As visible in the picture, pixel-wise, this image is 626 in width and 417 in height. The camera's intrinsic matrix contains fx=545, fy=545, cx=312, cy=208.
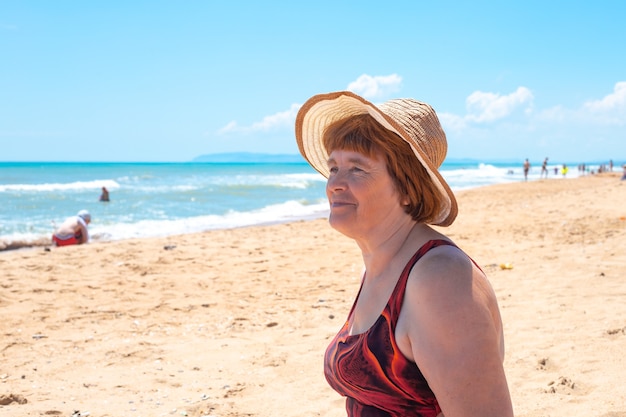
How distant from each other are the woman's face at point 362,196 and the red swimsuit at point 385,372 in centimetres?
20

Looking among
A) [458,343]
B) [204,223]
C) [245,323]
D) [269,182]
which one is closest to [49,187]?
[269,182]

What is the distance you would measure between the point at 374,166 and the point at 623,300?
4277mm

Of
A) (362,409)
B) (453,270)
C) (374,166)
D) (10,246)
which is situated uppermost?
(374,166)

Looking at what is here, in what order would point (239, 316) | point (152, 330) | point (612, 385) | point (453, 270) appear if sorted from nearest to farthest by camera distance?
1. point (453, 270)
2. point (612, 385)
3. point (152, 330)
4. point (239, 316)

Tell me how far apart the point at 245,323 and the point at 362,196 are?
4.43 metres

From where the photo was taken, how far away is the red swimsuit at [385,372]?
5.14 feet

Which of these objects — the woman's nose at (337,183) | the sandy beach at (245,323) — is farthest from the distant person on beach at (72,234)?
the woman's nose at (337,183)

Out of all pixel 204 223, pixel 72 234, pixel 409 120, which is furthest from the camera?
pixel 204 223

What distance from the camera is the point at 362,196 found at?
175 cm

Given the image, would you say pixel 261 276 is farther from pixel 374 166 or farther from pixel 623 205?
pixel 623 205

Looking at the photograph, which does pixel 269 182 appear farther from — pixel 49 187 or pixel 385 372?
pixel 385 372

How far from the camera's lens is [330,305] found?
20.8 ft

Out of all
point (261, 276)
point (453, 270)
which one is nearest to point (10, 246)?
point (261, 276)

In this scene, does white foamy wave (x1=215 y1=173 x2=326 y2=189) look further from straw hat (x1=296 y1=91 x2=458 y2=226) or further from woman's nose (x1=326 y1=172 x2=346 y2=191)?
woman's nose (x1=326 y1=172 x2=346 y2=191)
